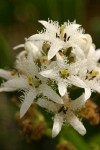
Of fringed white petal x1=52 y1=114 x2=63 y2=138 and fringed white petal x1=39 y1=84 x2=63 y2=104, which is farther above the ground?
fringed white petal x1=39 y1=84 x2=63 y2=104

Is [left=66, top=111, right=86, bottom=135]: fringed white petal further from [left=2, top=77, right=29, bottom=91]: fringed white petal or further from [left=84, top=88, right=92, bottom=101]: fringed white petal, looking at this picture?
[left=2, top=77, right=29, bottom=91]: fringed white petal

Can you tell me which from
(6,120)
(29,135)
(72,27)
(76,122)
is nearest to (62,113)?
(76,122)

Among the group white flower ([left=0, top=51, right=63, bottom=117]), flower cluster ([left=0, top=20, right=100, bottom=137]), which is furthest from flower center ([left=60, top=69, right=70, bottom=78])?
white flower ([left=0, top=51, right=63, bottom=117])

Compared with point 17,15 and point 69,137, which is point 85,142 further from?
point 17,15

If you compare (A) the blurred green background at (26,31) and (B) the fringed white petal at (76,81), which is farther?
(A) the blurred green background at (26,31)

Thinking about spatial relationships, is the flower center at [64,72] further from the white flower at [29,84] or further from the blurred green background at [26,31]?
the blurred green background at [26,31]

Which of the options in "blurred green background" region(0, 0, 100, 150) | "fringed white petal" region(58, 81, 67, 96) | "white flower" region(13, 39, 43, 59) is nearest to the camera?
"fringed white petal" region(58, 81, 67, 96)

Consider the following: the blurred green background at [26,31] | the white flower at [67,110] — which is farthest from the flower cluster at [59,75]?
the blurred green background at [26,31]
